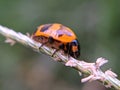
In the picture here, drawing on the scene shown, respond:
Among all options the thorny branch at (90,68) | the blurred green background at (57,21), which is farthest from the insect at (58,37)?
the blurred green background at (57,21)

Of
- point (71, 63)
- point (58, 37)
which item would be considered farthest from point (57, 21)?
Answer: point (71, 63)

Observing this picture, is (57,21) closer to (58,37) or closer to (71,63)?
(58,37)

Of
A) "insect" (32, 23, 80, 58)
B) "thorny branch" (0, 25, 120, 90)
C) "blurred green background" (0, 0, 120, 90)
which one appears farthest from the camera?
"blurred green background" (0, 0, 120, 90)

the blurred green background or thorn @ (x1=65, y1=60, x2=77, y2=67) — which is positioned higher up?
the blurred green background

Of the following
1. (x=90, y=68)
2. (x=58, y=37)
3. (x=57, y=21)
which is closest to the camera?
(x=90, y=68)

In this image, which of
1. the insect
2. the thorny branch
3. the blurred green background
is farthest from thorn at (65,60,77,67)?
the blurred green background

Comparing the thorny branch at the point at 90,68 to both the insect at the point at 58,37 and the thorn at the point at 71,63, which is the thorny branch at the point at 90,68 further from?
the insect at the point at 58,37

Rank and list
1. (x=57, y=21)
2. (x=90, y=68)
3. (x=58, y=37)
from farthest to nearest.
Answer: (x=57, y=21) → (x=58, y=37) → (x=90, y=68)

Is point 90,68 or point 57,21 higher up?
point 57,21

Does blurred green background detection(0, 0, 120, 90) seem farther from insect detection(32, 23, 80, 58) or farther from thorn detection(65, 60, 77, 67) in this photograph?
thorn detection(65, 60, 77, 67)
